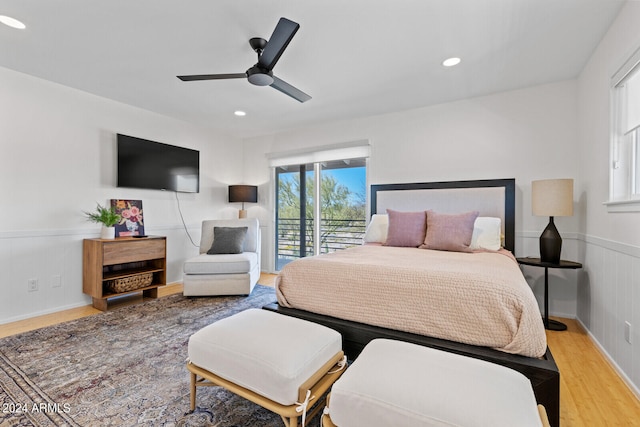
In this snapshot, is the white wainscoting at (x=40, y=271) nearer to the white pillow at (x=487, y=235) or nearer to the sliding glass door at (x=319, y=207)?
the sliding glass door at (x=319, y=207)

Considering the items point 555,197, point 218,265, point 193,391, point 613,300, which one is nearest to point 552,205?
point 555,197

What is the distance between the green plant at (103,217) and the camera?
3.30 m

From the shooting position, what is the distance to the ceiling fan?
1839 mm

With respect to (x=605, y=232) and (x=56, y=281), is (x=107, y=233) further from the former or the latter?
(x=605, y=232)

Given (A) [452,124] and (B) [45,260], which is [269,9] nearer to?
(A) [452,124]

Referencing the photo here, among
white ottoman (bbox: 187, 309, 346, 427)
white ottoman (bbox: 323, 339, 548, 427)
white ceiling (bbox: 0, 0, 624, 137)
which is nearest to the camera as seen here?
white ottoman (bbox: 323, 339, 548, 427)

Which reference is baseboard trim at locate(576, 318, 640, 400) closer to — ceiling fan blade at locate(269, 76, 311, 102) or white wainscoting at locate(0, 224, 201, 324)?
ceiling fan blade at locate(269, 76, 311, 102)

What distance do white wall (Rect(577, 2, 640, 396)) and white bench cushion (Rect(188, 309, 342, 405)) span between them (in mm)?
1922

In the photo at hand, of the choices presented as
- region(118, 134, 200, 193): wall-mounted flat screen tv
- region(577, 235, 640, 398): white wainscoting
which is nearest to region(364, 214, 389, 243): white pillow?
region(577, 235, 640, 398): white wainscoting

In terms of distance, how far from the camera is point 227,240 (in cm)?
398

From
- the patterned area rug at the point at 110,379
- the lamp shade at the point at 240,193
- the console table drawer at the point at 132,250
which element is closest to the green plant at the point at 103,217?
the console table drawer at the point at 132,250

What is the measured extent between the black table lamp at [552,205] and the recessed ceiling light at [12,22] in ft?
14.5

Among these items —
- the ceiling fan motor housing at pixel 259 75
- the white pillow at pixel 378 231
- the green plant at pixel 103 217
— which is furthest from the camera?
the white pillow at pixel 378 231

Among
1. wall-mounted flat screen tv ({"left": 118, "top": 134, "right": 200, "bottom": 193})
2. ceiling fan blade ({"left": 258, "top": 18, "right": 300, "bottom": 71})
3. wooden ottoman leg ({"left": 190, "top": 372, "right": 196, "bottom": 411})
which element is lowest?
wooden ottoman leg ({"left": 190, "top": 372, "right": 196, "bottom": 411})
